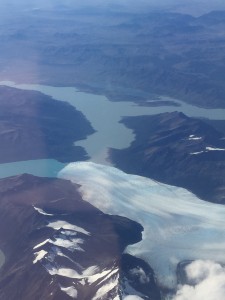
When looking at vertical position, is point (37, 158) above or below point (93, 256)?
below

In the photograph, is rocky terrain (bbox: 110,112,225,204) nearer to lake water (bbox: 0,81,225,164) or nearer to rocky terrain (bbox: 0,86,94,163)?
lake water (bbox: 0,81,225,164)

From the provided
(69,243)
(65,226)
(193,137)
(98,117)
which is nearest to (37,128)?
(98,117)

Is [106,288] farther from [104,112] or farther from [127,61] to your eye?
[127,61]

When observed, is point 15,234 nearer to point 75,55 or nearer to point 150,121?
point 150,121

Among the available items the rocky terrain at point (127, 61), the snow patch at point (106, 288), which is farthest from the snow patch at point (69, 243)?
the rocky terrain at point (127, 61)

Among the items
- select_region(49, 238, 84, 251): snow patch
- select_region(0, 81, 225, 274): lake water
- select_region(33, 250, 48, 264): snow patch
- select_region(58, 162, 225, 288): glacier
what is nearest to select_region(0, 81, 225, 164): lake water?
select_region(0, 81, 225, 274): lake water

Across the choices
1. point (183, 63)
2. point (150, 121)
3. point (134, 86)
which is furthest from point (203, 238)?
point (183, 63)
